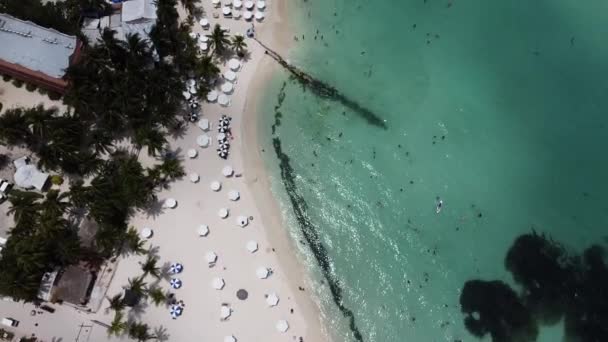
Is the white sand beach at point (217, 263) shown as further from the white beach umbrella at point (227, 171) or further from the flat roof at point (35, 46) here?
the flat roof at point (35, 46)

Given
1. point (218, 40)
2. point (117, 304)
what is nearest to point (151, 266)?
point (117, 304)

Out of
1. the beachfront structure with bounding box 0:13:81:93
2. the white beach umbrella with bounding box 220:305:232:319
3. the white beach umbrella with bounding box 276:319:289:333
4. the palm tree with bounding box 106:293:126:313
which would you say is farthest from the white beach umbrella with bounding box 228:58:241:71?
the white beach umbrella with bounding box 276:319:289:333

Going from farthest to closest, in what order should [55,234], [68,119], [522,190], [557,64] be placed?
[557,64] → [522,190] → [68,119] → [55,234]

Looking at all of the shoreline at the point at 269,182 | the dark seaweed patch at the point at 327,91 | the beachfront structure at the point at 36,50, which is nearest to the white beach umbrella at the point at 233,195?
the shoreline at the point at 269,182

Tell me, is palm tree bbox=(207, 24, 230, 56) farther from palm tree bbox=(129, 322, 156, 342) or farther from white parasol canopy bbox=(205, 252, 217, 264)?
palm tree bbox=(129, 322, 156, 342)

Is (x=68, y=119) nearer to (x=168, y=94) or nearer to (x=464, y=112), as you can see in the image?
(x=168, y=94)

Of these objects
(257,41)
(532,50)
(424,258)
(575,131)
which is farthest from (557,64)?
(257,41)

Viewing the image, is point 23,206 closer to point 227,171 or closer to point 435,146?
point 227,171
